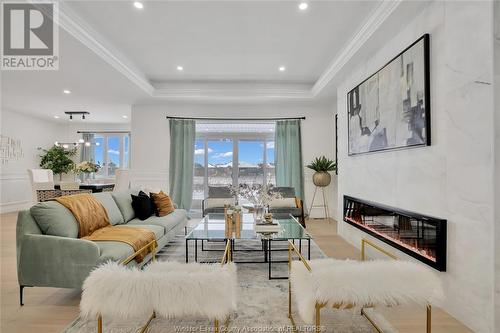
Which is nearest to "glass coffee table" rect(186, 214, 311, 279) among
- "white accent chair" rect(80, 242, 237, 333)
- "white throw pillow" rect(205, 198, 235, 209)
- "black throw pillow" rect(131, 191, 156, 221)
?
"black throw pillow" rect(131, 191, 156, 221)

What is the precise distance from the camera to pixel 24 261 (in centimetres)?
217

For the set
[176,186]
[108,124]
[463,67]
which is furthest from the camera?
[108,124]

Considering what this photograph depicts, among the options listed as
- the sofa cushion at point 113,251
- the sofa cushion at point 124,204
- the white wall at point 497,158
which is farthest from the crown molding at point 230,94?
the white wall at point 497,158

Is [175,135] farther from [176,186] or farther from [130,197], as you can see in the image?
[130,197]

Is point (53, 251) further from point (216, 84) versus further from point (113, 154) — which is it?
point (113, 154)

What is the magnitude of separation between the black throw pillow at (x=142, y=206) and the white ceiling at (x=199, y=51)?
191 cm

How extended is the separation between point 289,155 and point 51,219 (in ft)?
14.9

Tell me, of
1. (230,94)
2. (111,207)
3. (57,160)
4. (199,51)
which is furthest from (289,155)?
(57,160)

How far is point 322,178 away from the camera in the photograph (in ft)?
18.2

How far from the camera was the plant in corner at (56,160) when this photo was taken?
7.43 m

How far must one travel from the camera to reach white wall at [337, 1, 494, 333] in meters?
1.76

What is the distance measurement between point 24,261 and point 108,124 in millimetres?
6877

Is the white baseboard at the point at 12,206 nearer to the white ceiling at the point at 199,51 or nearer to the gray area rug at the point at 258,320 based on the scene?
the white ceiling at the point at 199,51

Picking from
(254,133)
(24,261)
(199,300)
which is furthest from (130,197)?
(254,133)
